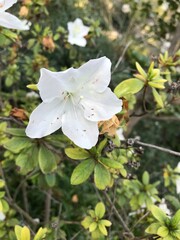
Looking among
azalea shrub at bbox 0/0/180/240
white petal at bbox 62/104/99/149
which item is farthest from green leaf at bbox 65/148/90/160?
white petal at bbox 62/104/99/149

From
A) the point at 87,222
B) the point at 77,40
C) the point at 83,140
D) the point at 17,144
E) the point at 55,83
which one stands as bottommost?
the point at 87,222

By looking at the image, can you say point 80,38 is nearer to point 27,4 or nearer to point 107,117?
point 27,4

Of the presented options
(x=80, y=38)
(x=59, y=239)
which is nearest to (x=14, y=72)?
(x=80, y=38)

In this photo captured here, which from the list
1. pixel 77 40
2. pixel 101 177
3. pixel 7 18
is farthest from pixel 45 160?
pixel 77 40

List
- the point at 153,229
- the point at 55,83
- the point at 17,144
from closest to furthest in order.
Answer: the point at 55,83
the point at 153,229
the point at 17,144

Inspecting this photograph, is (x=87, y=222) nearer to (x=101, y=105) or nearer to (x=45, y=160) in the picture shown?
(x=45, y=160)

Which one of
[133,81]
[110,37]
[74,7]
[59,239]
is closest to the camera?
[133,81]

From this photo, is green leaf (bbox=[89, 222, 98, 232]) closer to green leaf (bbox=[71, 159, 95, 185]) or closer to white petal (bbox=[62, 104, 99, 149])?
green leaf (bbox=[71, 159, 95, 185])
